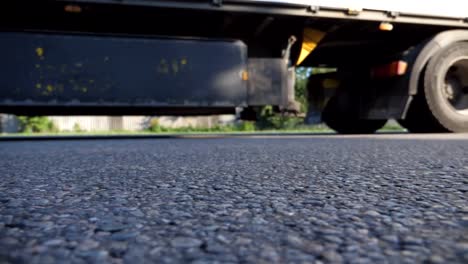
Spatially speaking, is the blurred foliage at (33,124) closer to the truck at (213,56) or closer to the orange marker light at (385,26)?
the truck at (213,56)

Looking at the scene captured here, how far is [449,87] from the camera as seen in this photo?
5070mm

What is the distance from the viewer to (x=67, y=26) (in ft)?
16.1

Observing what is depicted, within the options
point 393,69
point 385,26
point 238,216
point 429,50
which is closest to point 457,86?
point 429,50

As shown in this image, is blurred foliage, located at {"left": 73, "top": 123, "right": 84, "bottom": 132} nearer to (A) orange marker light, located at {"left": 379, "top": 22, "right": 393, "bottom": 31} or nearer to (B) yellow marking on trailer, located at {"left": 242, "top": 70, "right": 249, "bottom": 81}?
(B) yellow marking on trailer, located at {"left": 242, "top": 70, "right": 249, "bottom": 81}

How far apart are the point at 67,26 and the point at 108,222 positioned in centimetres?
479

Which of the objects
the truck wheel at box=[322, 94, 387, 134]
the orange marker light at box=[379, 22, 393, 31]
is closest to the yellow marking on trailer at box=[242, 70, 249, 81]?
the truck wheel at box=[322, 94, 387, 134]

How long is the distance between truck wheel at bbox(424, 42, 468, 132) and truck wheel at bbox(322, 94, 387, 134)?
115cm

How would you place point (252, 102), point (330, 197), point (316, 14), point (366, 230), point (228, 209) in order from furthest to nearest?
point (252, 102), point (316, 14), point (330, 197), point (228, 209), point (366, 230)

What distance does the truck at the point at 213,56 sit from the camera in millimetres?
4516

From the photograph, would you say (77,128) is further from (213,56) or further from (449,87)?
(449,87)

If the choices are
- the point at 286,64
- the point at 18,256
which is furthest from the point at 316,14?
the point at 18,256

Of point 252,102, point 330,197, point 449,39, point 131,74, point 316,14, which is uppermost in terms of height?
point 316,14

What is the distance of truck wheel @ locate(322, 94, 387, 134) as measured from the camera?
5727 millimetres

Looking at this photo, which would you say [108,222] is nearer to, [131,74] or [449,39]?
[131,74]
